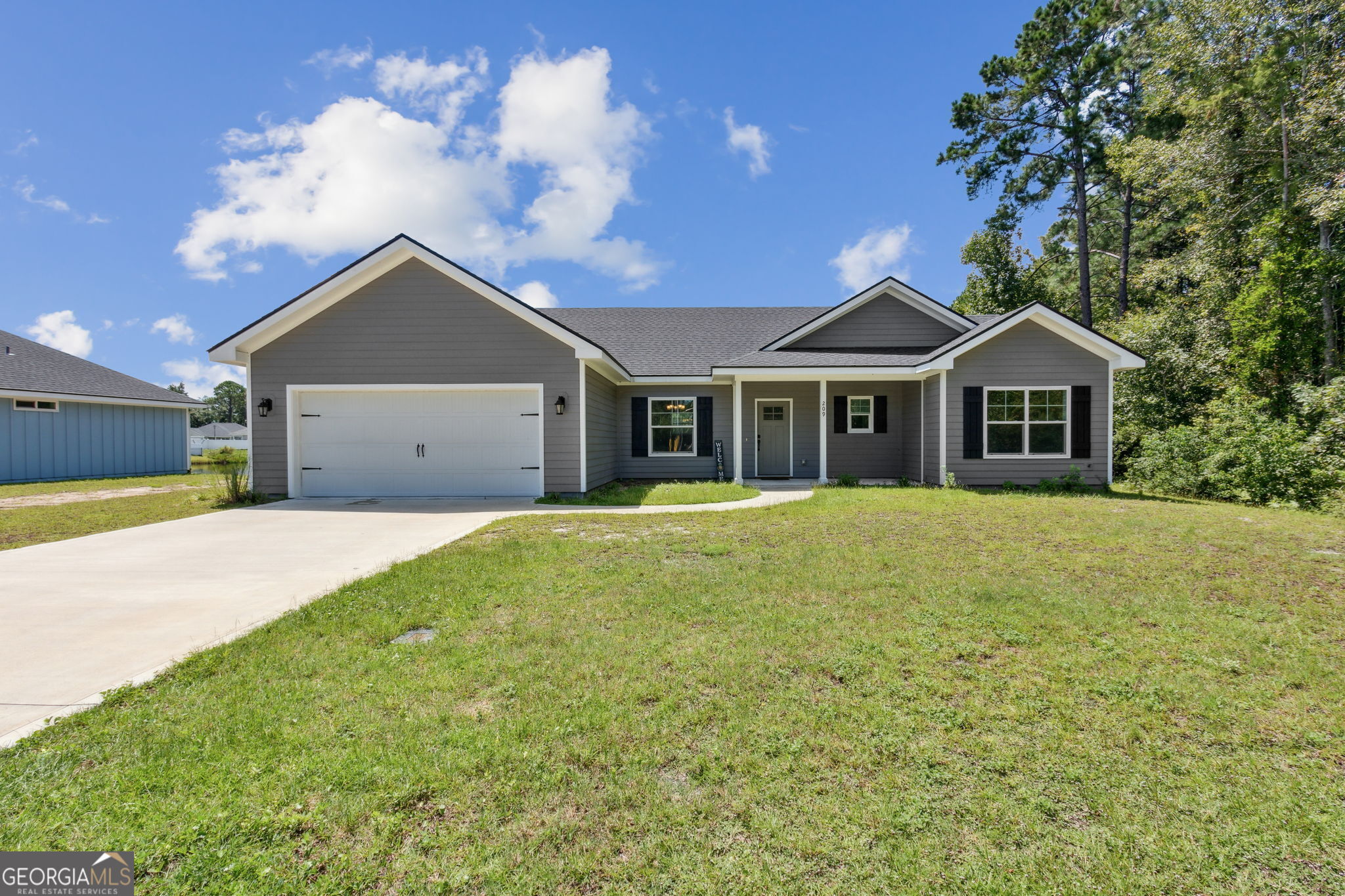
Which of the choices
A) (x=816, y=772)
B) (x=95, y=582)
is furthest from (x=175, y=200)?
(x=816, y=772)

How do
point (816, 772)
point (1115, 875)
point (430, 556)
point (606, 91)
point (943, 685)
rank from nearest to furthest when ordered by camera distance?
point (1115, 875)
point (816, 772)
point (943, 685)
point (430, 556)
point (606, 91)

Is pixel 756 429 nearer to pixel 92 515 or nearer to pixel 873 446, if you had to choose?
pixel 873 446

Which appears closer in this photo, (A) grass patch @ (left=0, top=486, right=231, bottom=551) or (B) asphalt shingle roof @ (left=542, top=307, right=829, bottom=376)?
(A) grass patch @ (left=0, top=486, right=231, bottom=551)

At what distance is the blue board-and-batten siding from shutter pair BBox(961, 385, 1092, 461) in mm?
25507

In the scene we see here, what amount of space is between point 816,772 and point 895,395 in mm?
13752

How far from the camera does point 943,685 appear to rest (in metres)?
3.15

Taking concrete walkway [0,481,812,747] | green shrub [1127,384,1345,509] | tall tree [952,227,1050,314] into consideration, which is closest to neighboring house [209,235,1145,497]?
green shrub [1127,384,1345,509]

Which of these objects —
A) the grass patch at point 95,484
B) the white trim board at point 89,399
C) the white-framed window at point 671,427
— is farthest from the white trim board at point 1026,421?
the white trim board at point 89,399

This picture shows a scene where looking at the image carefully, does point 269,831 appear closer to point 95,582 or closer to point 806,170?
point 95,582

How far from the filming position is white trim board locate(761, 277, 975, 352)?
14492mm

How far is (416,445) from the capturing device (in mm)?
11555

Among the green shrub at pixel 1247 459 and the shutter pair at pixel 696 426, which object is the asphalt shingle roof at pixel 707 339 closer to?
the shutter pair at pixel 696 426

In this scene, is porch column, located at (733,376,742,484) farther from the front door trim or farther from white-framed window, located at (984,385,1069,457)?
white-framed window, located at (984,385,1069,457)

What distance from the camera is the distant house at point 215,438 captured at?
43438mm
